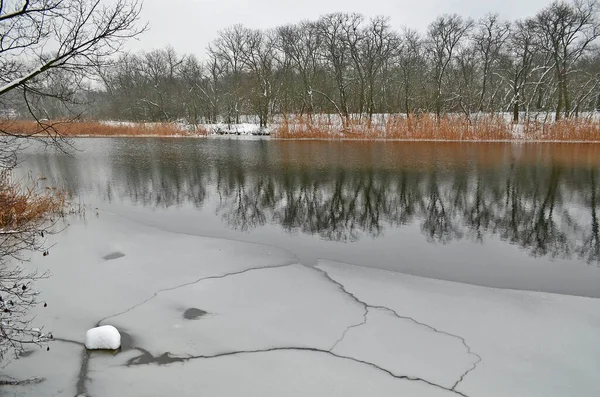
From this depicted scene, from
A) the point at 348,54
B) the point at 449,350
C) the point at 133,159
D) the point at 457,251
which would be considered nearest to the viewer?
the point at 449,350

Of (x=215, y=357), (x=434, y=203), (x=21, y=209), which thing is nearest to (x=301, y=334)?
(x=215, y=357)

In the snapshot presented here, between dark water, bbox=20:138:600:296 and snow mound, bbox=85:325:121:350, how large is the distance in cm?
310

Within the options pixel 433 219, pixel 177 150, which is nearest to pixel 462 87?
pixel 177 150

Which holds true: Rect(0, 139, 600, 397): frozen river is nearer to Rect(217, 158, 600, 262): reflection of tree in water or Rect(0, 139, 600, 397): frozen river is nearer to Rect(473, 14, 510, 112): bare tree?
Rect(217, 158, 600, 262): reflection of tree in water

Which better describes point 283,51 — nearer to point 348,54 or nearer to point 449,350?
point 348,54

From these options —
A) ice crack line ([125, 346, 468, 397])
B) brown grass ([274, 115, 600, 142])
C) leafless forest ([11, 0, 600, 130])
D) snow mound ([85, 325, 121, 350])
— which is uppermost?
leafless forest ([11, 0, 600, 130])

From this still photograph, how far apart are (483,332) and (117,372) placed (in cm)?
357

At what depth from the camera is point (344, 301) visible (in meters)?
4.91

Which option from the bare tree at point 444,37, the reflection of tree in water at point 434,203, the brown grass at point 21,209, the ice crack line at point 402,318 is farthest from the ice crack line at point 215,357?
the bare tree at point 444,37

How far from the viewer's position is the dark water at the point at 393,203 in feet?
21.3

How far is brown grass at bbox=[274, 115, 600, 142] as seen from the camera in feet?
70.6

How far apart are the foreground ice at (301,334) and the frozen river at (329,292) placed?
2 centimetres

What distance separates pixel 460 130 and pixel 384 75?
19.8 meters

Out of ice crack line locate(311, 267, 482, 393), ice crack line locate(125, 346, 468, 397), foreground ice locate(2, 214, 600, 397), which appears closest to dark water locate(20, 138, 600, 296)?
foreground ice locate(2, 214, 600, 397)
